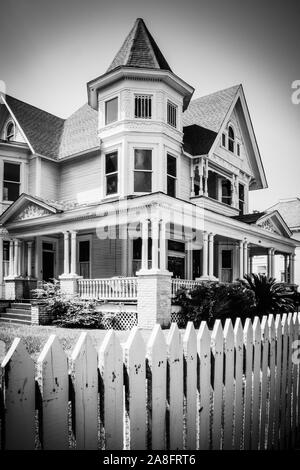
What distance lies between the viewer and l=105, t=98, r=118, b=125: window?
17.5 metres

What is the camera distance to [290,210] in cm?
3725

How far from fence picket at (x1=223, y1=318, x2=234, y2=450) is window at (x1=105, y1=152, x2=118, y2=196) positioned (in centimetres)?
1486

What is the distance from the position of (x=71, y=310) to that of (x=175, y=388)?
11.7 m

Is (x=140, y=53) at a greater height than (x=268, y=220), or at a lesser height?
greater

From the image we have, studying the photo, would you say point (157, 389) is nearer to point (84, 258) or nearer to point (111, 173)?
point (111, 173)

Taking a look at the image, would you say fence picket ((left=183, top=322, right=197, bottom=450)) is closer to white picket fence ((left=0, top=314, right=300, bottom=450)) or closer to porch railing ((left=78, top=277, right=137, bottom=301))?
white picket fence ((left=0, top=314, right=300, bottom=450))

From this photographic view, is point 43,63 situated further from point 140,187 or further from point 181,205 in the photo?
point 140,187

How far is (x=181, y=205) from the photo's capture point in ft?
45.0

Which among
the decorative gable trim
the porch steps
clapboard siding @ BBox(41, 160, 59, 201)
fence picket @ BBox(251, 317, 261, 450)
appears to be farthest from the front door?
fence picket @ BBox(251, 317, 261, 450)

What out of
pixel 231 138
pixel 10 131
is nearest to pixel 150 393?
pixel 231 138

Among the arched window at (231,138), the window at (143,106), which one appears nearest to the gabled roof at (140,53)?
the window at (143,106)

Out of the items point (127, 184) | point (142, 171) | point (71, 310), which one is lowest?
point (71, 310)

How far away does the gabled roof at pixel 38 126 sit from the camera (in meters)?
19.7

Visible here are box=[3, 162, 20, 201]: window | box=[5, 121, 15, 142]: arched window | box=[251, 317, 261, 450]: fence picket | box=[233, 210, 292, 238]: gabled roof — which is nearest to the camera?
box=[251, 317, 261, 450]: fence picket
